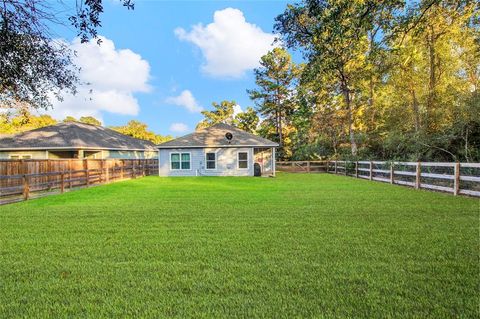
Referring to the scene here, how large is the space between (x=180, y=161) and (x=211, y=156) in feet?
7.43

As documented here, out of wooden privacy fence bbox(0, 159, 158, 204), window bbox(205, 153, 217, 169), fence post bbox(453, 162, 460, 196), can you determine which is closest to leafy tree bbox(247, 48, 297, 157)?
window bbox(205, 153, 217, 169)

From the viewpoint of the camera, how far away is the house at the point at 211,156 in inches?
813

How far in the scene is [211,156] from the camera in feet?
68.8

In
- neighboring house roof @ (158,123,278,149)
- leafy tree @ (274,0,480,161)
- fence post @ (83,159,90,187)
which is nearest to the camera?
leafy tree @ (274,0,480,161)

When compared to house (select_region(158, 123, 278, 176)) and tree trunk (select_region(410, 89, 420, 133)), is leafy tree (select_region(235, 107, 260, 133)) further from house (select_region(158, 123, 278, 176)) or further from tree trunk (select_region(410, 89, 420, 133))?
tree trunk (select_region(410, 89, 420, 133))

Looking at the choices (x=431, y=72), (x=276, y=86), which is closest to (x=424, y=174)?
(x=431, y=72)

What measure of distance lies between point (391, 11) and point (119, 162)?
1676 cm

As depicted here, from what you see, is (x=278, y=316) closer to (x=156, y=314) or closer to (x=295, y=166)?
(x=156, y=314)

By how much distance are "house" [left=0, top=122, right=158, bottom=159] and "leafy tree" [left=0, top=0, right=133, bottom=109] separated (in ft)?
50.1

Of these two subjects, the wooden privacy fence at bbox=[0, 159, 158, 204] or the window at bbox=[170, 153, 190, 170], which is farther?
the window at bbox=[170, 153, 190, 170]

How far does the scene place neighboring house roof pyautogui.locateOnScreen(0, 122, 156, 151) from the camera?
62.7ft

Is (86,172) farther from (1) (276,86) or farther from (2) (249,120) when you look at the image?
(2) (249,120)

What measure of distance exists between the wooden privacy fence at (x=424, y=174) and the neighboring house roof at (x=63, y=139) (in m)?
17.2

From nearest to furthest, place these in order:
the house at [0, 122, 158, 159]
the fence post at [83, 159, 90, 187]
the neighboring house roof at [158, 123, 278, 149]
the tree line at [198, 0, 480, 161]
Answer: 1. the tree line at [198, 0, 480, 161]
2. the fence post at [83, 159, 90, 187]
3. the house at [0, 122, 158, 159]
4. the neighboring house roof at [158, 123, 278, 149]
